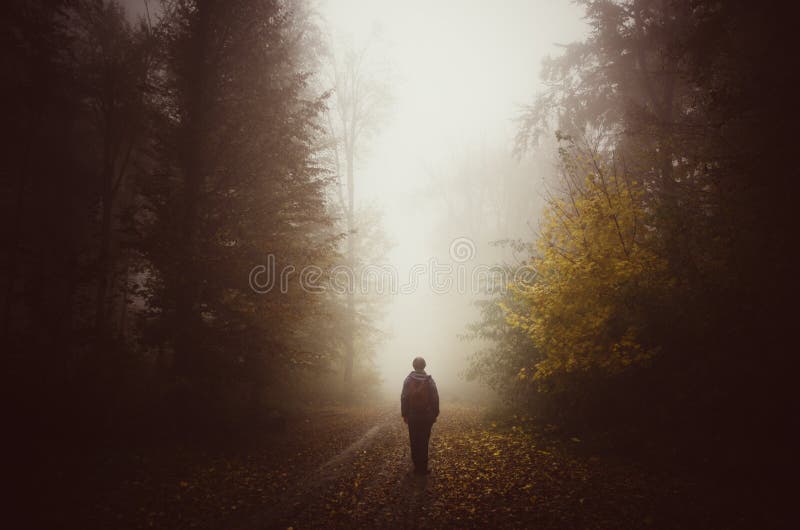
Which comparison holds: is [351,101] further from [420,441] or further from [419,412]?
[420,441]

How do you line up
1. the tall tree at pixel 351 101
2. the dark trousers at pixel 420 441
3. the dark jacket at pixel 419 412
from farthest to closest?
1. the tall tree at pixel 351 101
2. the dark jacket at pixel 419 412
3. the dark trousers at pixel 420 441

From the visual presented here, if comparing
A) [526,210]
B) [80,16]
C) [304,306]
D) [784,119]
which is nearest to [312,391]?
[304,306]

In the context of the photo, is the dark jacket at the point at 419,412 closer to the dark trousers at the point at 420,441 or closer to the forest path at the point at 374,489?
the dark trousers at the point at 420,441

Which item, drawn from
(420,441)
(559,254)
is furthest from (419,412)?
(559,254)

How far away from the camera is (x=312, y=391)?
14188 millimetres

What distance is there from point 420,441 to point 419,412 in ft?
1.75

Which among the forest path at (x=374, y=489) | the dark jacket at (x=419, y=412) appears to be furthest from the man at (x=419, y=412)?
the forest path at (x=374, y=489)

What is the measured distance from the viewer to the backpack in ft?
22.8

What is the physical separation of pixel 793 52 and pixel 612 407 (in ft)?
24.2

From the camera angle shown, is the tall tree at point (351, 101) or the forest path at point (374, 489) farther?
the tall tree at point (351, 101)

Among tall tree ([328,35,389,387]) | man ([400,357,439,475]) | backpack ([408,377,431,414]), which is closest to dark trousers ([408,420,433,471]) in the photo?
man ([400,357,439,475])

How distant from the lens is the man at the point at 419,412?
6.70 meters

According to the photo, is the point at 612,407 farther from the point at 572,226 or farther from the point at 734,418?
the point at 572,226

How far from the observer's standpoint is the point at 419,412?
6.92 m
